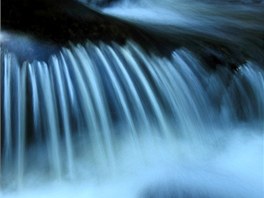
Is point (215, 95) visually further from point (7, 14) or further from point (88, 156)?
point (7, 14)

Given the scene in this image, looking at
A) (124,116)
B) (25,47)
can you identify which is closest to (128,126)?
(124,116)

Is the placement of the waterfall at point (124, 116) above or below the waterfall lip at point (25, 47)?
below

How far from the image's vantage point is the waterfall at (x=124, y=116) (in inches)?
109

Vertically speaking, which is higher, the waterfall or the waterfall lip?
the waterfall lip

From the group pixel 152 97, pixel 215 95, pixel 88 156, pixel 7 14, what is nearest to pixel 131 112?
pixel 152 97

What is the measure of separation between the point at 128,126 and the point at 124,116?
0.06 meters

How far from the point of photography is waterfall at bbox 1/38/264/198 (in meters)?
2.77

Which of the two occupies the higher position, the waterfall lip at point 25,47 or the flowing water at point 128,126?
the waterfall lip at point 25,47

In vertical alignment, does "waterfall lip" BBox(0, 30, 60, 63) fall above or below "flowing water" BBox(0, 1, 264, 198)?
above

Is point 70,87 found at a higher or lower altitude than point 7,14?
lower

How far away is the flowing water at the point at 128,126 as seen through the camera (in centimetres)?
276

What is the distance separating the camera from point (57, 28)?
309 centimetres

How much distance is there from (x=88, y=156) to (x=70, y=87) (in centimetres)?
39

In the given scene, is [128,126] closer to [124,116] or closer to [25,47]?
[124,116]
